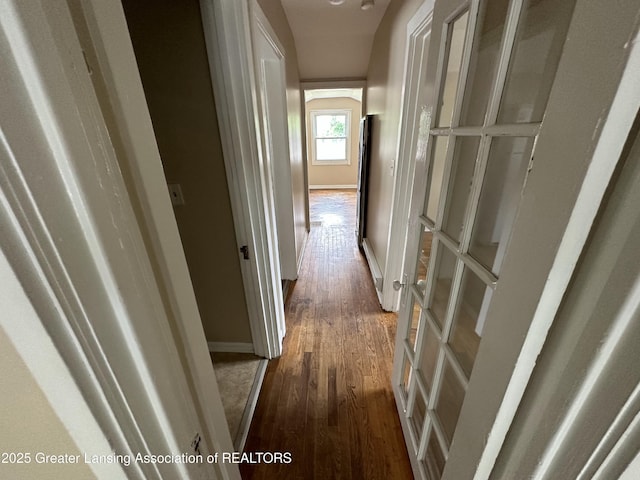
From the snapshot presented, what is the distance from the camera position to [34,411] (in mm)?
373

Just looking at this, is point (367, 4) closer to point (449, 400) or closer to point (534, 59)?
point (534, 59)

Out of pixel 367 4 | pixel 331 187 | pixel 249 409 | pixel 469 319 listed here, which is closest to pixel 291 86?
pixel 367 4

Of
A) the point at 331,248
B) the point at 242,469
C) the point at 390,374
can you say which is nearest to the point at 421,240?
the point at 390,374

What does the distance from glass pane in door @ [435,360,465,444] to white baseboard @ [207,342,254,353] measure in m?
1.25

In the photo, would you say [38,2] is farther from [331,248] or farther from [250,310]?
[331,248]

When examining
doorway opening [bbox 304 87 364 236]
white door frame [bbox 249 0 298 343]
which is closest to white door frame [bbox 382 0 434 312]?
white door frame [bbox 249 0 298 343]

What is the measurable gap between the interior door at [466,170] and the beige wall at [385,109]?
0.93 meters

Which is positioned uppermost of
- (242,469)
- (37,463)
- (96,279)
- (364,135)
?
(364,135)

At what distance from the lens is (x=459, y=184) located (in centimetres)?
79

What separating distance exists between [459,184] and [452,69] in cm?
39

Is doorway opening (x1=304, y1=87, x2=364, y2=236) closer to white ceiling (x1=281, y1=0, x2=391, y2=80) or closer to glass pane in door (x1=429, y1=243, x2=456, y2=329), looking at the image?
white ceiling (x1=281, y1=0, x2=391, y2=80)

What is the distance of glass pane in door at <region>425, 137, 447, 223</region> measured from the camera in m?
0.92

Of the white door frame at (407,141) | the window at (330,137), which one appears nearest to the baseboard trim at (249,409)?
the white door frame at (407,141)

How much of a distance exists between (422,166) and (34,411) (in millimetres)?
1151
